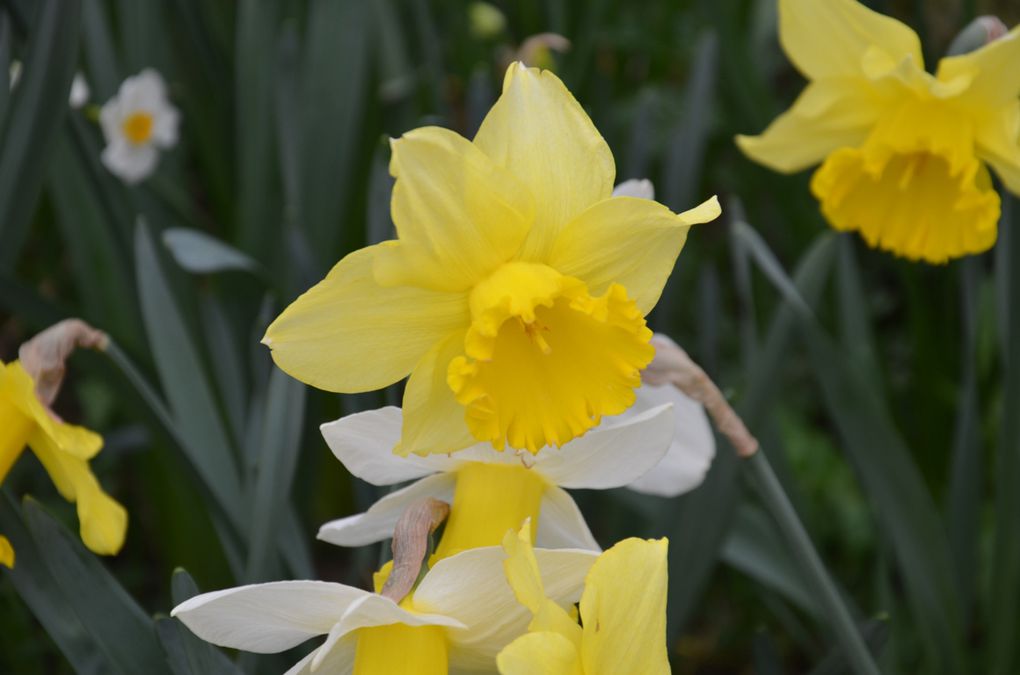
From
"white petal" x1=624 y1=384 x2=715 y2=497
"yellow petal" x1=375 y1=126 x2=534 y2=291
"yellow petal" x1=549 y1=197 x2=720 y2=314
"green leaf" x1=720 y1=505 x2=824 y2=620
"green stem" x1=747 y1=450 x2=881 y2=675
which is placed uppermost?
"yellow petal" x1=375 y1=126 x2=534 y2=291

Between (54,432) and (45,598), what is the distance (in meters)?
0.22

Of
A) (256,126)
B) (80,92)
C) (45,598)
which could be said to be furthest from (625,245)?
(80,92)

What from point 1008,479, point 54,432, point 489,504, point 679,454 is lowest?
point 1008,479

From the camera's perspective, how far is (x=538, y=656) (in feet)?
2.64

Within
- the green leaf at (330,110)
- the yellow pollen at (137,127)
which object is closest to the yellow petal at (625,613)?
the green leaf at (330,110)

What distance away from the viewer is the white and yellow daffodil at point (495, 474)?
3.41 ft

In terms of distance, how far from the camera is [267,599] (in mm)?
913

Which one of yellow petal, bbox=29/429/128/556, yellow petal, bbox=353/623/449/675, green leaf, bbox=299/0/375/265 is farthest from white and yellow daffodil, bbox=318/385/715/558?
green leaf, bbox=299/0/375/265

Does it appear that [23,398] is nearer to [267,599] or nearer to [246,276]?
[267,599]

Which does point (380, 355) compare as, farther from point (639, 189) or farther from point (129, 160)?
point (129, 160)

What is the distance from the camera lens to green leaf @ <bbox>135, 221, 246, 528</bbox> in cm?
149

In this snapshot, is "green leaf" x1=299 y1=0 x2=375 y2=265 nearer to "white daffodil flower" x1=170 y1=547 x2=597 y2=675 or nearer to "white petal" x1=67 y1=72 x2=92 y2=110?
"white petal" x1=67 y1=72 x2=92 y2=110

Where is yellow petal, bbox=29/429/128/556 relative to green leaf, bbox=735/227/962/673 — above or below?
above

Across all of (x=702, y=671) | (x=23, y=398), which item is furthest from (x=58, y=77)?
(x=702, y=671)
